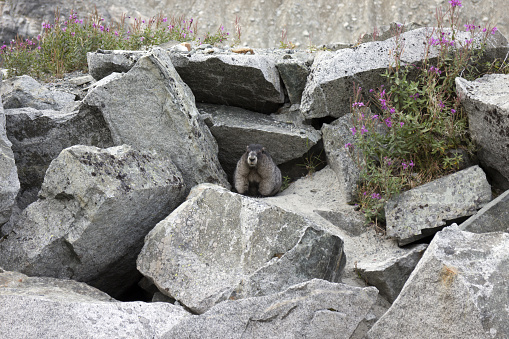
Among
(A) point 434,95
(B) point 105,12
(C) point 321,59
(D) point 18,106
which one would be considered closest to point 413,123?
(A) point 434,95

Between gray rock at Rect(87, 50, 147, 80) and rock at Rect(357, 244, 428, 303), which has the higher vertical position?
gray rock at Rect(87, 50, 147, 80)

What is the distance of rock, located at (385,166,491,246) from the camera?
17.6 feet

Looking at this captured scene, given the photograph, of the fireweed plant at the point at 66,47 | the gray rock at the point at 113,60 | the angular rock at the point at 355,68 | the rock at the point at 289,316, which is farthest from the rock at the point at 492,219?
the fireweed plant at the point at 66,47

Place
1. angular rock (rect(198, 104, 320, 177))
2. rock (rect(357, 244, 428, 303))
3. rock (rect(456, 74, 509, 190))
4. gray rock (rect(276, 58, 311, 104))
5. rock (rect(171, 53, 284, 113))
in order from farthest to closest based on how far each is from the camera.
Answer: gray rock (rect(276, 58, 311, 104))
angular rock (rect(198, 104, 320, 177))
rock (rect(171, 53, 284, 113))
rock (rect(456, 74, 509, 190))
rock (rect(357, 244, 428, 303))

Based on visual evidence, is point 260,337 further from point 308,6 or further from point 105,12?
point 308,6

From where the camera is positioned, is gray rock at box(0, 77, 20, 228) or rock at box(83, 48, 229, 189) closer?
gray rock at box(0, 77, 20, 228)

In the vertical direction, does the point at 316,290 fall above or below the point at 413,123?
below

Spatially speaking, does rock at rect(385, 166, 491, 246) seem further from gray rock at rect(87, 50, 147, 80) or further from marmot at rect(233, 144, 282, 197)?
gray rock at rect(87, 50, 147, 80)

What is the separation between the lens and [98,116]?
5.96 metres

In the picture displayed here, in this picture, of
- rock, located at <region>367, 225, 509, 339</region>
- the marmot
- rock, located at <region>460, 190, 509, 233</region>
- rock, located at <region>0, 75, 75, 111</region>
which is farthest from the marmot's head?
rock, located at <region>367, 225, 509, 339</region>

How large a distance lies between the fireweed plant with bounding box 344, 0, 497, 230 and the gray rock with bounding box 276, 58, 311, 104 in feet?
4.25

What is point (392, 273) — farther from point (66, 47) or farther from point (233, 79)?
point (66, 47)

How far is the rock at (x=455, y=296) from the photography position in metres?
3.22

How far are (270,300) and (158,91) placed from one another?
10.8 feet
